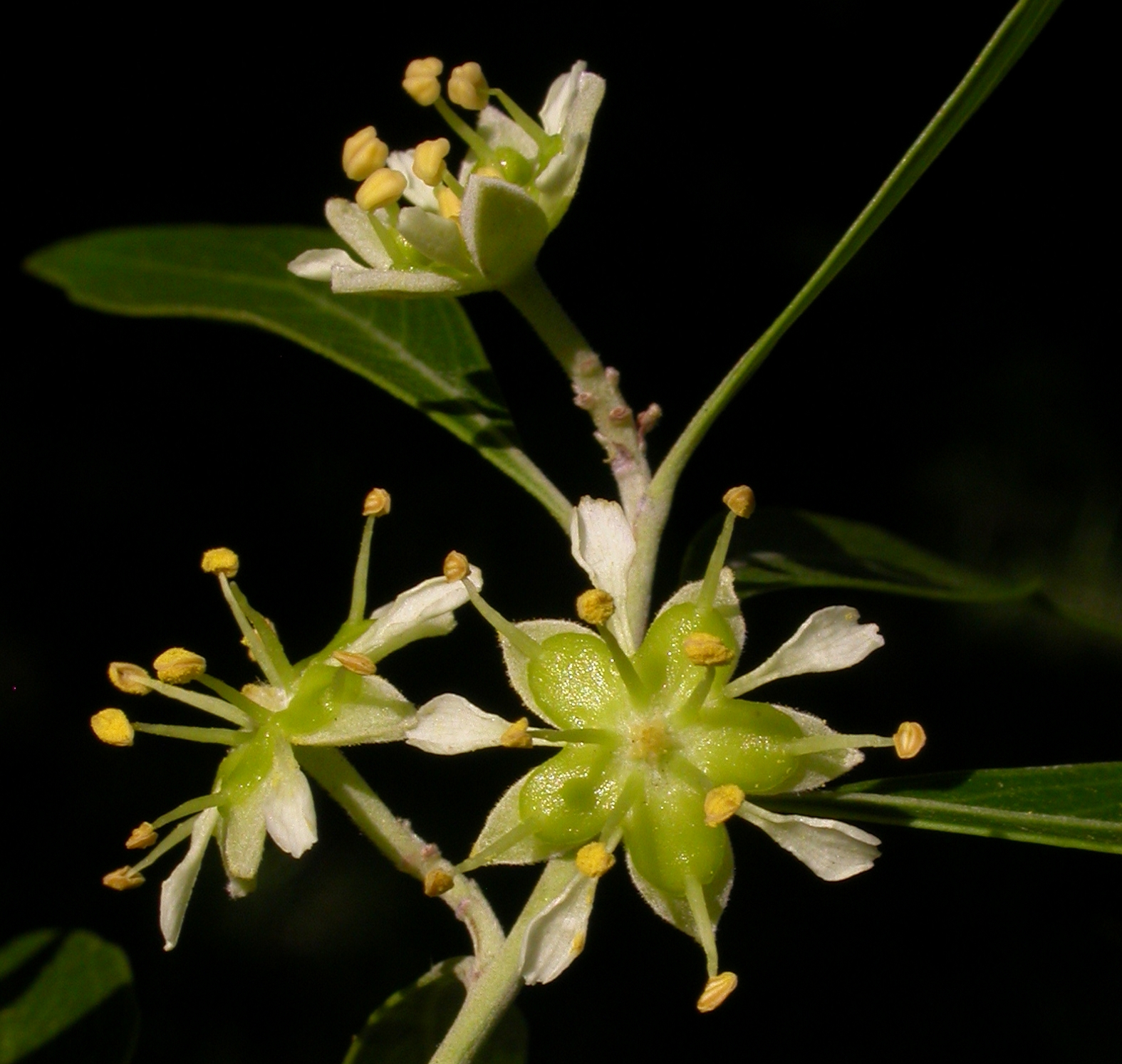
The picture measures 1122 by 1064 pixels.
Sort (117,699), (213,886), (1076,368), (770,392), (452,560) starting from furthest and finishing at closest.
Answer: (770,392), (1076,368), (117,699), (213,886), (452,560)

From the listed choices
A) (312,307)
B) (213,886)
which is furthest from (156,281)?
(213,886)

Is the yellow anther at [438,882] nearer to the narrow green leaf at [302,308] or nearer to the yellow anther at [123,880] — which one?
the yellow anther at [123,880]

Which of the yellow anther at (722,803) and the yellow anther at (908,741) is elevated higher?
the yellow anther at (722,803)

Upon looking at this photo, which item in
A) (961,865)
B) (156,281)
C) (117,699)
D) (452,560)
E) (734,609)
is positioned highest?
(156,281)

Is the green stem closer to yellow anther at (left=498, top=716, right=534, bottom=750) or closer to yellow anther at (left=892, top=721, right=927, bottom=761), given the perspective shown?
yellow anther at (left=498, top=716, right=534, bottom=750)

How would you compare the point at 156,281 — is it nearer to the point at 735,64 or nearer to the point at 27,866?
the point at 27,866

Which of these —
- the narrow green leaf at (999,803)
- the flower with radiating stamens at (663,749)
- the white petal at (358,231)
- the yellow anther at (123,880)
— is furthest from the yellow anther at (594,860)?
the white petal at (358,231)

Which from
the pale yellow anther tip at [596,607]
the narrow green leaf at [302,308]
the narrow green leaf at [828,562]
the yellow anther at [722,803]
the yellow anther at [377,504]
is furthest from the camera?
the narrow green leaf at [302,308]

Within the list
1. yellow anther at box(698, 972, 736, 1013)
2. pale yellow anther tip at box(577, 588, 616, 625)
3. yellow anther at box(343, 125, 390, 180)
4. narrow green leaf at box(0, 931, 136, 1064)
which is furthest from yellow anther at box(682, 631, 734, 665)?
narrow green leaf at box(0, 931, 136, 1064)
